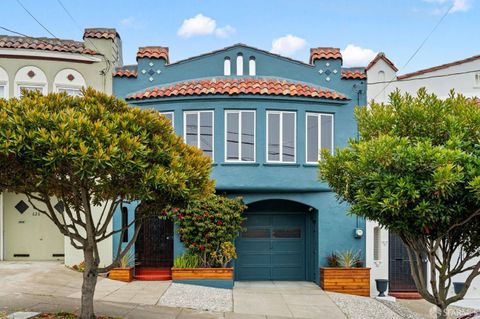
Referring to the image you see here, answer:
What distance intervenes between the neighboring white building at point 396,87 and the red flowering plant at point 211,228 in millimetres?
4601

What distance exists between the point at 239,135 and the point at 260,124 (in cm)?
77

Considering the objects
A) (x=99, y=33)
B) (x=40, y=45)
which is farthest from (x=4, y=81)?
(x=99, y=33)

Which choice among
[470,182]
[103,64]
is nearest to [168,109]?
[103,64]

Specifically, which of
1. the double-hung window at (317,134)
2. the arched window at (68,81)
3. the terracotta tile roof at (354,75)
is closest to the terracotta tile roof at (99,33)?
the arched window at (68,81)

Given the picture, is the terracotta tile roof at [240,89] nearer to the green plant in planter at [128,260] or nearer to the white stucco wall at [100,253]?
the white stucco wall at [100,253]

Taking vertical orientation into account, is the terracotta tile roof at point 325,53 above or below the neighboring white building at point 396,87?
above

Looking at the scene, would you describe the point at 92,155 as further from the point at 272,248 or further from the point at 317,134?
the point at 272,248

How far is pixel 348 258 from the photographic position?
51.5 feet

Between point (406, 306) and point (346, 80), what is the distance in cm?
741

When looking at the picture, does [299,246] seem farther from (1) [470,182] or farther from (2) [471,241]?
(1) [470,182]

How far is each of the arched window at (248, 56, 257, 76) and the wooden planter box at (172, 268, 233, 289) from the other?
21.5ft

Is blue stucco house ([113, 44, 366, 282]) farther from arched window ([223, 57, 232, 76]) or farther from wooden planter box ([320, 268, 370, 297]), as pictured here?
wooden planter box ([320, 268, 370, 297])

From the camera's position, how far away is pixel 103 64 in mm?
16703

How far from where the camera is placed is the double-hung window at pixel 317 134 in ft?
53.6
